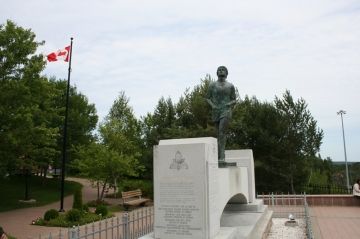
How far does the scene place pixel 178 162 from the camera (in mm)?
7539

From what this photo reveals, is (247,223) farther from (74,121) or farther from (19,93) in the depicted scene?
(74,121)

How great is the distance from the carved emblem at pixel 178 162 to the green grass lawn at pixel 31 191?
55.9 ft

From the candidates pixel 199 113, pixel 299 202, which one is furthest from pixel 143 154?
pixel 299 202

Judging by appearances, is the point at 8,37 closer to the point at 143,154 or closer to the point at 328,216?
the point at 143,154

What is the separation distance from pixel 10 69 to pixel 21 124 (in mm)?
2802

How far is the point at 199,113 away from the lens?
1087 inches

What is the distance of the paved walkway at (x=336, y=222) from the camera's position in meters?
12.3

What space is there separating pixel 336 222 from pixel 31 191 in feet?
75.9

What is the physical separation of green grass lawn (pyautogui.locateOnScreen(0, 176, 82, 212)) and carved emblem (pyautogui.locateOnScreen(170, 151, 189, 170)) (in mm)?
17043

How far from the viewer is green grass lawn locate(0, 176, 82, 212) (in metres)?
23.6

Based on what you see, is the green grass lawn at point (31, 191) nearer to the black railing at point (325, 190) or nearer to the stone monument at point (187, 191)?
the stone monument at point (187, 191)

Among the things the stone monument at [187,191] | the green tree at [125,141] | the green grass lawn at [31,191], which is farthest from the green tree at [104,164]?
the stone monument at [187,191]

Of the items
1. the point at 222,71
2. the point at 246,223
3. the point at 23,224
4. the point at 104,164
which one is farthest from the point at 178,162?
the point at 104,164

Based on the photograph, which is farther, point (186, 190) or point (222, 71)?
point (222, 71)
